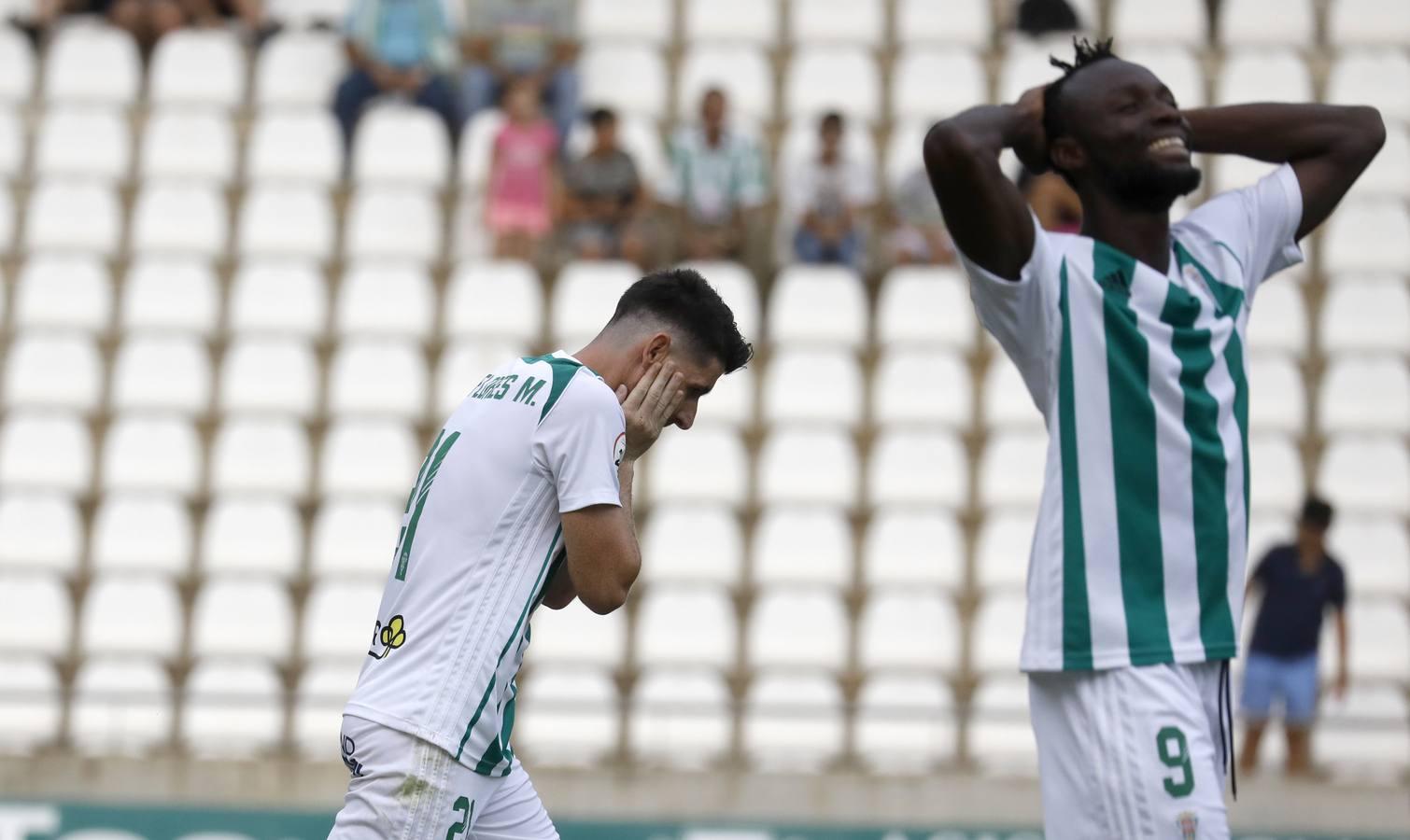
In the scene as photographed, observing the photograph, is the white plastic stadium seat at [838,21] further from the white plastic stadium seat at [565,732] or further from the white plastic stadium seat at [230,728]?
the white plastic stadium seat at [230,728]

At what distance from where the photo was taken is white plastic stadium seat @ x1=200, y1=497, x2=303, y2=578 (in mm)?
9789

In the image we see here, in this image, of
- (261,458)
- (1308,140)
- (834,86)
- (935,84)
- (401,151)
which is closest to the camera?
(1308,140)

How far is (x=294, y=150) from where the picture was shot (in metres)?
12.0

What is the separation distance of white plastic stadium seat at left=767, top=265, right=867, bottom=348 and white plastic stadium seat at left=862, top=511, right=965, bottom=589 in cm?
131

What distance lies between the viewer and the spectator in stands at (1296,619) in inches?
355

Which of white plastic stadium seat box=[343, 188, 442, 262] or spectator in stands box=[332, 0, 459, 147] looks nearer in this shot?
white plastic stadium seat box=[343, 188, 442, 262]

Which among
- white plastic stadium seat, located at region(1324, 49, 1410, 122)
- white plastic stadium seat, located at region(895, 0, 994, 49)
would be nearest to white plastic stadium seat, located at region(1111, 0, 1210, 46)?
white plastic stadium seat, located at region(895, 0, 994, 49)

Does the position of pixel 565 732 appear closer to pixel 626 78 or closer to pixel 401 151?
pixel 401 151

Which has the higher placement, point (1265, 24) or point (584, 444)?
point (1265, 24)

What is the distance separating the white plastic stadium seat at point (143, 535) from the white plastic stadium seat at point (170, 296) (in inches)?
50.7

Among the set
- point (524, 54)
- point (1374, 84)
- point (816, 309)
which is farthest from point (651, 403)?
point (1374, 84)

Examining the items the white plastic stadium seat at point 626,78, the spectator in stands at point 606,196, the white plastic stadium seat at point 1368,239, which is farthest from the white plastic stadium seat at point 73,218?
the white plastic stadium seat at point 1368,239

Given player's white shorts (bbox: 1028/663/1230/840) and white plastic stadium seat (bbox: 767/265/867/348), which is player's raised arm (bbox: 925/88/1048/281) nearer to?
player's white shorts (bbox: 1028/663/1230/840)

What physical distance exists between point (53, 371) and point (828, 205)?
4.53 metres
